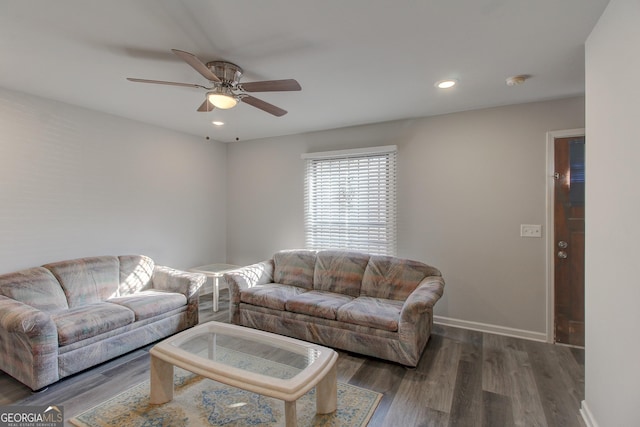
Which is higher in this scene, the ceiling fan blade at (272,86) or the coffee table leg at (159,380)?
the ceiling fan blade at (272,86)

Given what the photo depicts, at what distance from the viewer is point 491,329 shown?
11.1 ft

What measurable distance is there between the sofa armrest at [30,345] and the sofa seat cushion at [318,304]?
Result: 76.6 inches

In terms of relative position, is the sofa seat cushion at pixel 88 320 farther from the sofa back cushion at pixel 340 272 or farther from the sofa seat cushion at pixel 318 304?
the sofa back cushion at pixel 340 272

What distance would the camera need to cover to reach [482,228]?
343cm

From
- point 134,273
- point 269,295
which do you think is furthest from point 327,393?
point 134,273

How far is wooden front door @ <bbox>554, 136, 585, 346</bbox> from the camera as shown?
3010 millimetres

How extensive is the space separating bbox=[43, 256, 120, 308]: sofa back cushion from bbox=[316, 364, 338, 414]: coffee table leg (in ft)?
8.57

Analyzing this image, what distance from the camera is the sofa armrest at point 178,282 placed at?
11.5 feet

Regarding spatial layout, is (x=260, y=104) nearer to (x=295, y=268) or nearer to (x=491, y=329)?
(x=295, y=268)

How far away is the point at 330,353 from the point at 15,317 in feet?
7.61

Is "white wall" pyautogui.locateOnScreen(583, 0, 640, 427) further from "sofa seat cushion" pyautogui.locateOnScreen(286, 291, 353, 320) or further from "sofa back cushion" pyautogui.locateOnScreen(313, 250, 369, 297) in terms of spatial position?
"sofa back cushion" pyautogui.locateOnScreen(313, 250, 369, 297)

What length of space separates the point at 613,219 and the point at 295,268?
310 centimetres

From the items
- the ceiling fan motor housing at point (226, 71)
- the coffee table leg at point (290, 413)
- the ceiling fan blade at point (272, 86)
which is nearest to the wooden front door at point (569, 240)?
the ceiling fan blade at point (272, 86)

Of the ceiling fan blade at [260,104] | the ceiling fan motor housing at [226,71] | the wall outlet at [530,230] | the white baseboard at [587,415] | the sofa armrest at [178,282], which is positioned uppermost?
the ceiling fan motor housing at [226,71]
